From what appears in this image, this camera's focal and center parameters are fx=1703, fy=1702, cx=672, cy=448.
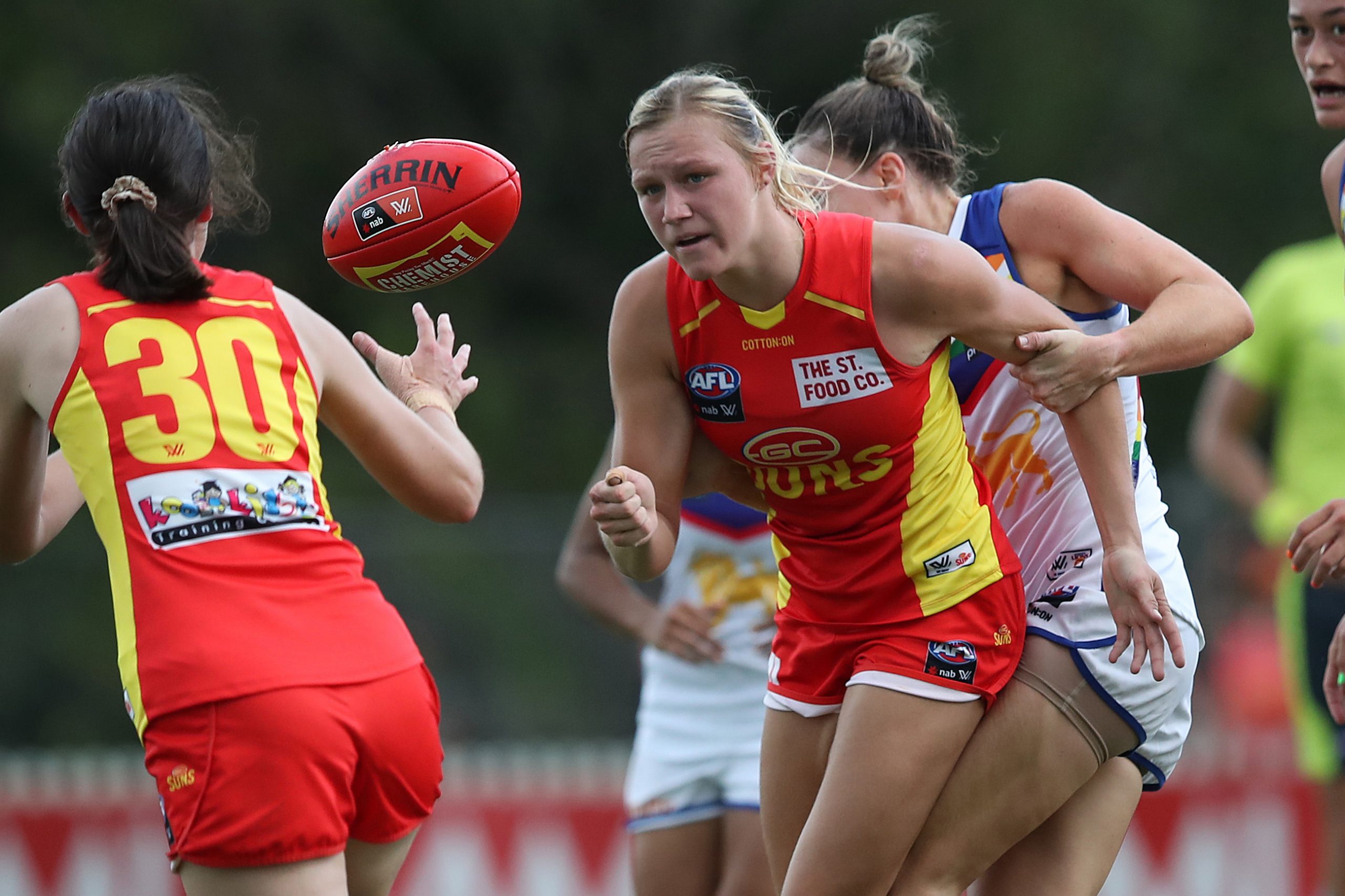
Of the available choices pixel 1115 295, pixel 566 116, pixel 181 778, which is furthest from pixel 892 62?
pixel 566 116

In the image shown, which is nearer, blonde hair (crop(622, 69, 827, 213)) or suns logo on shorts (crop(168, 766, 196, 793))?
suns logo on shorts (crop(168, 766, 196, 793))

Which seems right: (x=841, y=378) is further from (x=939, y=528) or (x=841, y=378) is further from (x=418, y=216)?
(x=418, y=216)

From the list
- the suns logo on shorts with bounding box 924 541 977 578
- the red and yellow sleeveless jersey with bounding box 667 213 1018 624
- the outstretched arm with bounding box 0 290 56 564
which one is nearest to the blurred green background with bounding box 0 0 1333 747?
the outstretched arm with bounding box 0 290 56 564

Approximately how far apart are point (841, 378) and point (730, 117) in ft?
1.84

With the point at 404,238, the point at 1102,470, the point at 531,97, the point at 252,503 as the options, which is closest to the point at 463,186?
the point at 404,238

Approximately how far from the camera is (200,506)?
3037 mm

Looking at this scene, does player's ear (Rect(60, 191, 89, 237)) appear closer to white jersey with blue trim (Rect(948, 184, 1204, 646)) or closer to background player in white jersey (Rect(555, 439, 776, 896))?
white jersey with blue trim (Rect(948, 184, 1204, 646))

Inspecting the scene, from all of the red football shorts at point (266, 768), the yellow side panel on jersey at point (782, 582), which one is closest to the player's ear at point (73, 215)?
the red football shorts at point (266, 768)

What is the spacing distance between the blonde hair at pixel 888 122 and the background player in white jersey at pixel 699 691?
151 cm

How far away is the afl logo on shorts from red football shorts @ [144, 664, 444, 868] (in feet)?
3.45

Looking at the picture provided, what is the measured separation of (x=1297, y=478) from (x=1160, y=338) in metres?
2.61

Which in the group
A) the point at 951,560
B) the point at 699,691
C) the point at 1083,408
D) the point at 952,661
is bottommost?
the point at 699,691

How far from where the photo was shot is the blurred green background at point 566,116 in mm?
14492

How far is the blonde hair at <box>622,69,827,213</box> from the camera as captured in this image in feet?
10.9
